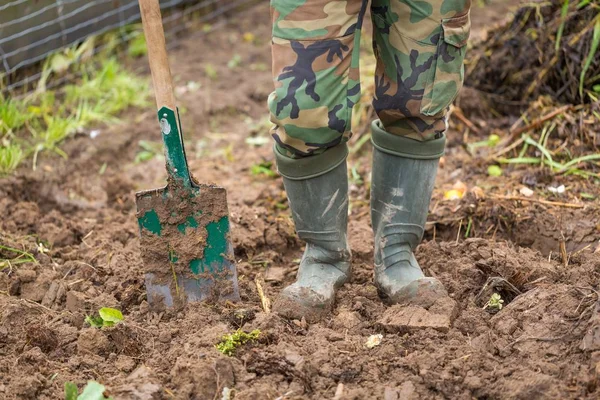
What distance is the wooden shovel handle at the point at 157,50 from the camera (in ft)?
7.66

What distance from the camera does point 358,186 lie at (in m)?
3.73

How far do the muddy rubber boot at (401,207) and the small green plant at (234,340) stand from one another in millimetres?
510

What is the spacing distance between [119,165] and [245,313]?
200 centimetres

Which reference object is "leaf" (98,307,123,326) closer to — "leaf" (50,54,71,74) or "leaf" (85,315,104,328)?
"leaf" (85,315,104,328)

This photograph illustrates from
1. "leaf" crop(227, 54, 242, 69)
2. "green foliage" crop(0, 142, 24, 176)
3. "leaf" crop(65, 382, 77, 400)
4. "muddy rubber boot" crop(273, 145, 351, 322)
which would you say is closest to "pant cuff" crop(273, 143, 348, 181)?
"muddy rubber boot" crop(273, 145, 351, 322)

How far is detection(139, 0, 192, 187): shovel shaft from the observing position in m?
2.34

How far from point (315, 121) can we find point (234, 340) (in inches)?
27.2

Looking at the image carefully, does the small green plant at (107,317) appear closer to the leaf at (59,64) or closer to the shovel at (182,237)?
the shovel at (182,237)

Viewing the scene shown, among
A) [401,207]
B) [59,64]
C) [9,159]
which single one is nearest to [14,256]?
[9,159]

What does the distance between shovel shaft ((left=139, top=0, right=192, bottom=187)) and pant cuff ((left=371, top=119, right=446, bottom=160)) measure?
0.65m

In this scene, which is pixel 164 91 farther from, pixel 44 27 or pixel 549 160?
pixel 44 27

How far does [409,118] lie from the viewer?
8.16 ft

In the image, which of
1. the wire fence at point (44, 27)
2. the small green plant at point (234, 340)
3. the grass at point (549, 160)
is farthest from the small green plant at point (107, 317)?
the wire fence at point (44, 27)

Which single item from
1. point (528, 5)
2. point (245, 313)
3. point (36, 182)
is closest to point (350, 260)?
point (245, 313)
